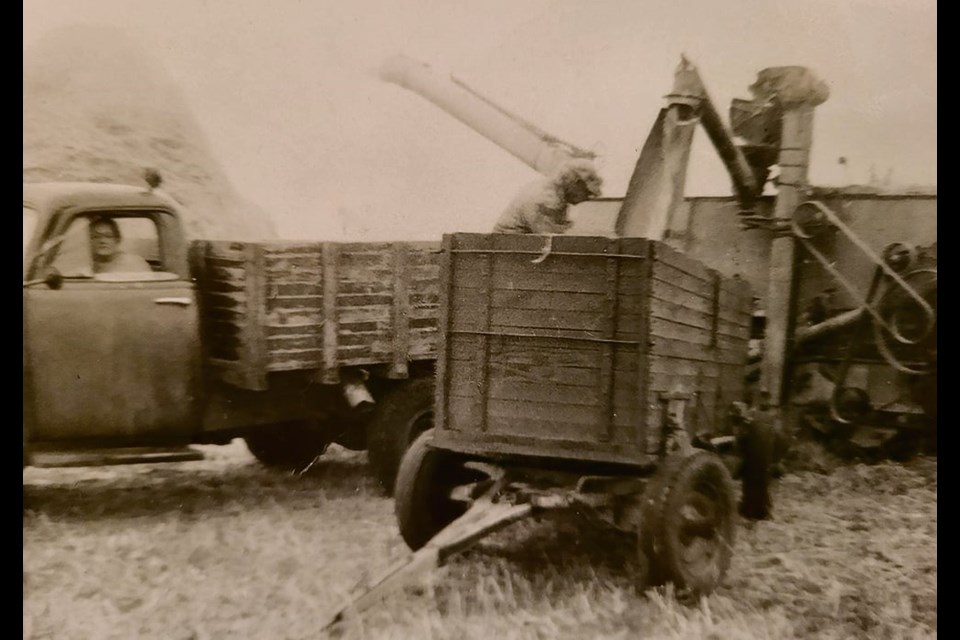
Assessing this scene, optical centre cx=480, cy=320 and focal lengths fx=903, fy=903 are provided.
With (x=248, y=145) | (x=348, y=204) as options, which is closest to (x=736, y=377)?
(x=348, y=204)

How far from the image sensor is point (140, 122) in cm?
467

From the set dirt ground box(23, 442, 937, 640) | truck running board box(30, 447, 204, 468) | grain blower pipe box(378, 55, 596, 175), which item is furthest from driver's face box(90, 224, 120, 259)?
grain blower pipe box(378, 55, 596, 175)

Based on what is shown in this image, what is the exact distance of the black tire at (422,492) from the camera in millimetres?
4246

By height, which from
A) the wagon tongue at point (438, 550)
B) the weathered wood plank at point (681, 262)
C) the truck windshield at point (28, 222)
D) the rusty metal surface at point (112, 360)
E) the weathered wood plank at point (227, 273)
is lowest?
the wagon tongue at point (438, 550)

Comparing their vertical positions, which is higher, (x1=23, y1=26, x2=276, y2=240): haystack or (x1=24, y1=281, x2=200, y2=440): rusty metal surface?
(x1=23, y1=26, x2=276, y2=240): haystack

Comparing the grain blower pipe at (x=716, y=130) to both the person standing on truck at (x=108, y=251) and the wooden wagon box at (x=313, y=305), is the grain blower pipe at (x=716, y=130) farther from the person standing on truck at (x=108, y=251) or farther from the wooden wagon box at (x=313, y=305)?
the person standing on truck at (x=108, y=251)

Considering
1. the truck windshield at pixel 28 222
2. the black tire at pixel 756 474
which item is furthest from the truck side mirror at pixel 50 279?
the black tire at pixel 756 474

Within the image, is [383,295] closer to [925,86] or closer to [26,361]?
[26,361]

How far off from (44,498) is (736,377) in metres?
3.94

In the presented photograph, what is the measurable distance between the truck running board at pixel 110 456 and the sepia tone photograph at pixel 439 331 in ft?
0.06

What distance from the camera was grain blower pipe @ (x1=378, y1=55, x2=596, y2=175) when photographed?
4.52 m

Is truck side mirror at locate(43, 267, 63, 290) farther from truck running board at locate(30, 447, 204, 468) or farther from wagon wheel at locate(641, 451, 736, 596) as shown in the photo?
wagon wheel at locate(641, 451, 736, 596)

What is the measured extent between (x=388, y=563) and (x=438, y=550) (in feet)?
2.02

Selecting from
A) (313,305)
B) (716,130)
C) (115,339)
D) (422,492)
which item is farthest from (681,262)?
(115,339)
